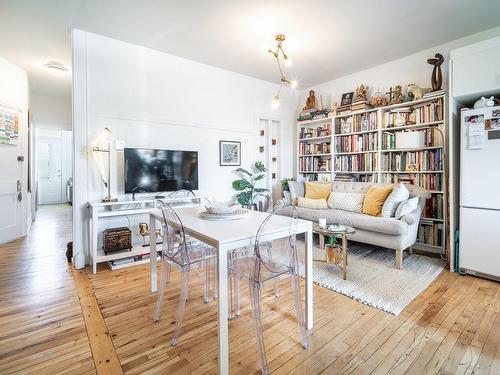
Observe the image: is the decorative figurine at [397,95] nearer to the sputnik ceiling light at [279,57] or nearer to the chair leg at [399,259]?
the sputnik ceiling light at [279,57]

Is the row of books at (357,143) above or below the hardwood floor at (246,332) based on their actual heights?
above

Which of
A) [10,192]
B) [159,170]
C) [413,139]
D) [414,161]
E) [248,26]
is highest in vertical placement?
[248,26]

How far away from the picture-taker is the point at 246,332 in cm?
181

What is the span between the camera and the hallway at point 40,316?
1.53 meters

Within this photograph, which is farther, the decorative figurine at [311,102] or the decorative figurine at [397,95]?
the decorative figurine at [311,102]

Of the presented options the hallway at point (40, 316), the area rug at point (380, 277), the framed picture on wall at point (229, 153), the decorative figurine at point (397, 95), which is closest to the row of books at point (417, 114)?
the decorative figurine at point (397, 95)

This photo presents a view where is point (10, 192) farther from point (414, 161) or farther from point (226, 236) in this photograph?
point (414, 161)

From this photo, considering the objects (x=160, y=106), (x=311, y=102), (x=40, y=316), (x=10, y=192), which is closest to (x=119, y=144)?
(x=160, y=106)

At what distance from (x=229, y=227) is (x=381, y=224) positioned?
6.94ft

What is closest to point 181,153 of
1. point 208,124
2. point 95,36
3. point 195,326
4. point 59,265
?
point 208,124

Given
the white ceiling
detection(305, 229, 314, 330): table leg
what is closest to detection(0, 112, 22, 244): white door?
the white ceiling

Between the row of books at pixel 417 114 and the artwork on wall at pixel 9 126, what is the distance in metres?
5.57

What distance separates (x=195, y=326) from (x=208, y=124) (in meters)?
2.94

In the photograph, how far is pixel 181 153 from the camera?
3.64m
